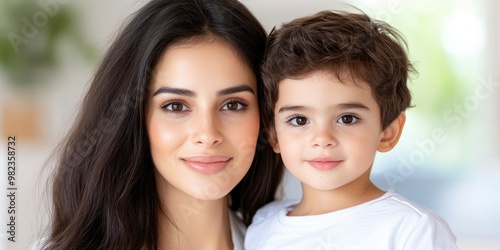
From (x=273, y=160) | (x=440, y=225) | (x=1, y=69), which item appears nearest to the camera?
(x=440, y=225)

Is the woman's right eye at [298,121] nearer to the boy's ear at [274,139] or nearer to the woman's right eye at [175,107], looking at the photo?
the boy's ear at [274,139]

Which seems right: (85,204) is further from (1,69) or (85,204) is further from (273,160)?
(1,69)

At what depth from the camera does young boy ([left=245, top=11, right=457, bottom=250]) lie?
5.68 feet

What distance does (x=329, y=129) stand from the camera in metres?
1.75

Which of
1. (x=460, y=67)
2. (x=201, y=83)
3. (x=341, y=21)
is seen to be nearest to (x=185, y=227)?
(x=201, y=83)

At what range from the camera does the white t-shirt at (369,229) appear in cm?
165

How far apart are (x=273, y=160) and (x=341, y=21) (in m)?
0.58

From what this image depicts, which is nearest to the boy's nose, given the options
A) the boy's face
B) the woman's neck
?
the boy's face

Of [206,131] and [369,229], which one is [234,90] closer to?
[206,131]

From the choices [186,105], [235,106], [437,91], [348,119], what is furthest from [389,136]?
[437,91]

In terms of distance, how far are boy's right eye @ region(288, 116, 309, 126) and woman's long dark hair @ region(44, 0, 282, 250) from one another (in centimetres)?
19

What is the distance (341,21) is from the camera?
1881 mm

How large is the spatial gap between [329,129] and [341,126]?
34 mm

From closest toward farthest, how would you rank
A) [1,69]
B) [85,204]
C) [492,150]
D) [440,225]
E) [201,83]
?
1. [440,225]
2. [201,83]
3. [85,204]
4. [1,69]
5. [492,150]
